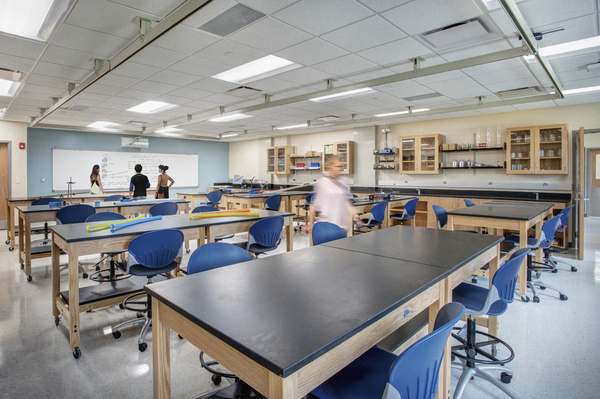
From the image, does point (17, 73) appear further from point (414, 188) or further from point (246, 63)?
point (414, 188)

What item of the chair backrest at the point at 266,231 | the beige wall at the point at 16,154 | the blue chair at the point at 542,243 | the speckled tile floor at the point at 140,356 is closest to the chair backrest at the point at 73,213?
the speckled tile floor at the point at 140,356

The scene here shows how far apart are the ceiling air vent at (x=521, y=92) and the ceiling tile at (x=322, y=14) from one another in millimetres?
3563

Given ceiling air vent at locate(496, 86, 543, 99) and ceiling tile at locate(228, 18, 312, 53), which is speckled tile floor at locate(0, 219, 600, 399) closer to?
ceiling tile at locate(228, 18, 312, 53)

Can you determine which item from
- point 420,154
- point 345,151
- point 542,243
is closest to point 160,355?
point 542,243

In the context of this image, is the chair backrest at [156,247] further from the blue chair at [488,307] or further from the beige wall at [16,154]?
the beige wall at [16,154]

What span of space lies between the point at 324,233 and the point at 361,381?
→ 64.2 inches

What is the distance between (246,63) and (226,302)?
3.44 meters

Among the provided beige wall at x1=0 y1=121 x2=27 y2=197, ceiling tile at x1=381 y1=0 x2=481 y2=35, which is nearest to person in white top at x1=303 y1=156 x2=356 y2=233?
ceiling tile at x1=381 y1=0 x2=481 y2=35

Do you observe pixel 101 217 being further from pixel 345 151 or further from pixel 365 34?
pixel 345 151

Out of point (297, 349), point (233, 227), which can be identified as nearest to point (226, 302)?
point (297, 349)

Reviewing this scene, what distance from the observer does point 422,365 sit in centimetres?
98

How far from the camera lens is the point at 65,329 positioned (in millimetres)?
2754

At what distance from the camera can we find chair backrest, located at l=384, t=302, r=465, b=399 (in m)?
0.90

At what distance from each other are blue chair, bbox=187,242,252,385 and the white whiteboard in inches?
301
